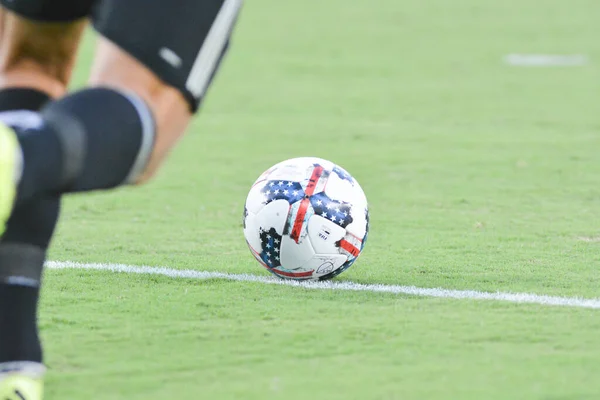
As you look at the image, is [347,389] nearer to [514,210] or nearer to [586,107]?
[514,210]

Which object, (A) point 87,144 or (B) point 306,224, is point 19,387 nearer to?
(A) point 87,144

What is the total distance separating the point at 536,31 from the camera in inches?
629

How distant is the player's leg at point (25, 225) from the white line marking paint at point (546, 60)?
10097 mm

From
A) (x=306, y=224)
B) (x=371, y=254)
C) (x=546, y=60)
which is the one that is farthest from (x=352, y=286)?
(x=546, y=60)

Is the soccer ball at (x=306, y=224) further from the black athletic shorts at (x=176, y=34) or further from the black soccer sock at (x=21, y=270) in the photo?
the black athletic shorts at (x=176, y=34)

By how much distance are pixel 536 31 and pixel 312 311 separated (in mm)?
12888

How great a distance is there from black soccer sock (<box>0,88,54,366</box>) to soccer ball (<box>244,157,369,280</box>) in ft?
4.34

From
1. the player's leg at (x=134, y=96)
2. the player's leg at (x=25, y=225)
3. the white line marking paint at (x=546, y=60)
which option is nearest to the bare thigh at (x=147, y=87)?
the player's leg at (x=134, y=96)

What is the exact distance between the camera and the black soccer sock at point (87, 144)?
2166 millimetres

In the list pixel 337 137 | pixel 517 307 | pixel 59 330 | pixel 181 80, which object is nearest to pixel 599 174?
pixel 337 137

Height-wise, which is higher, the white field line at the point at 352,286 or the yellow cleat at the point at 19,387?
the yellow cleat at the point at 19,387

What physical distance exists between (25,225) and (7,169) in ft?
3.16

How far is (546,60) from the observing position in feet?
42.6

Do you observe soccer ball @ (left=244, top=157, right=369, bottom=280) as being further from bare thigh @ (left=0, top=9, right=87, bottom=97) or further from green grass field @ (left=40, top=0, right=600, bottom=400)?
bare thigh @ (left=0, top=9, right=87, bottom=97)
